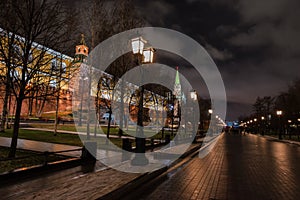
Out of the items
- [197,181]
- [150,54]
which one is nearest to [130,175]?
[197,181]

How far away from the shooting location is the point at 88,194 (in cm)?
622

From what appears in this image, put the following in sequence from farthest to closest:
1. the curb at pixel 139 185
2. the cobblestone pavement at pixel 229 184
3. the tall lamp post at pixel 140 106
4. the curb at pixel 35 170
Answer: the tall lamp post at pixel 140 106 < the curb at pixel 35 170 < the cobblestone pavement at pixel 229 184 < the curb at pixel 139 185

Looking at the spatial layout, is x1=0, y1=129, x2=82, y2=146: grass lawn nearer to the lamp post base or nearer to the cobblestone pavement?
the lamp post base

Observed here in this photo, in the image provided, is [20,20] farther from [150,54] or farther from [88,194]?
[88,194]

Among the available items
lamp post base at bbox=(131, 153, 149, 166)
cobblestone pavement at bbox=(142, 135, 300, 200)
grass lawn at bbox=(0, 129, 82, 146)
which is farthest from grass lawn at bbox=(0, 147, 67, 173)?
grass lawn at bbox=(0, 129, 82, 146)

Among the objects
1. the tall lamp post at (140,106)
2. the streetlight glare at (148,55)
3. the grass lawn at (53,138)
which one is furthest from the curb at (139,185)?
the grass lawn at (53,138)

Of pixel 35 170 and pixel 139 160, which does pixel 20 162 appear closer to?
pixel 35 170

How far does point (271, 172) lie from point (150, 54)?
7.25 m

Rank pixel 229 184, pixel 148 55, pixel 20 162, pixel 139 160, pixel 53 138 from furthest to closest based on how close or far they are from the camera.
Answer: pixel 53 138, pixel 148 55, pixel 139 160, pixel 20 162, pixel 229 184

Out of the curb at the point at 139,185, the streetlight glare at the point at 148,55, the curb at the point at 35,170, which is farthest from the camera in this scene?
the streetlight glare at the point at 148,55

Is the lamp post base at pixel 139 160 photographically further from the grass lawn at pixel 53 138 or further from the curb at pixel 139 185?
the grass lawn at pixel 53 138

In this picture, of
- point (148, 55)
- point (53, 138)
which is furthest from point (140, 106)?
point (53, 138)

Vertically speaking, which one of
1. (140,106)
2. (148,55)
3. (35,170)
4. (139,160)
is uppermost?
(148,55)

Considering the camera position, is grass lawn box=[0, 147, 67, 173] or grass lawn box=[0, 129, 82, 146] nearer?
grass lawn box=[0, 147, 67, 173]
